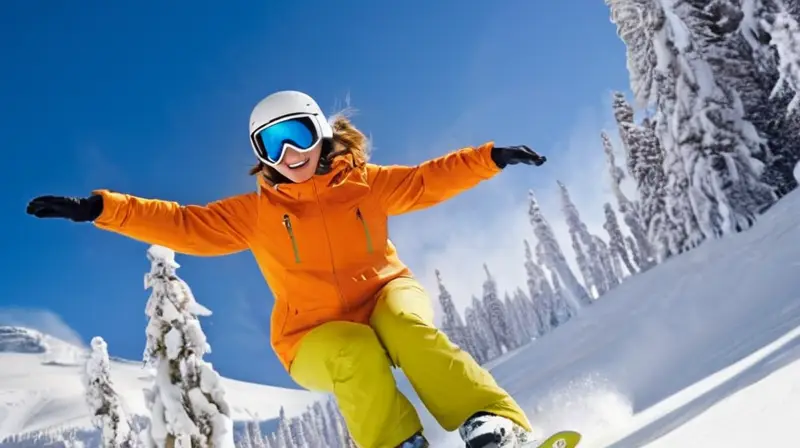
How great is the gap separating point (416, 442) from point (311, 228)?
1.45 m

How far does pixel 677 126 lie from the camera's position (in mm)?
21594

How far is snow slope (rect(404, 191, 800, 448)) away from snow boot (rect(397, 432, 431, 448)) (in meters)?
1.11

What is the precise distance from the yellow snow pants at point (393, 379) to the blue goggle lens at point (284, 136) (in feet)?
4.12

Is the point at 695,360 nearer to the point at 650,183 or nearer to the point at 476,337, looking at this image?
the point at 650,183

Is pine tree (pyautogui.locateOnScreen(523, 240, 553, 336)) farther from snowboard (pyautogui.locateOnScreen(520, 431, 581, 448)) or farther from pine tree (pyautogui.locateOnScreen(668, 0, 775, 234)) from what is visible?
snowboard (pyautogui.locateOnScreen(520, 431, 581, 448))

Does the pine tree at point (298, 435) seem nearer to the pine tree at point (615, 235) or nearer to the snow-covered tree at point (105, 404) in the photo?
the pine tree at point (615, 235)

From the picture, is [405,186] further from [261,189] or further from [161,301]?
→ [161,301]

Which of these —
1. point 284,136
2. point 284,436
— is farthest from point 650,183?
point 284,436

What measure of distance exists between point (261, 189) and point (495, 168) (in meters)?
1.62

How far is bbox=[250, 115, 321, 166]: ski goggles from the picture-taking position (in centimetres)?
416

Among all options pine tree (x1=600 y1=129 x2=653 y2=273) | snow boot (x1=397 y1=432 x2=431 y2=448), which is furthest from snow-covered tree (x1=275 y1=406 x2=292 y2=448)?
snow boot (x1=397 y1=432 x2=431 y2=448)

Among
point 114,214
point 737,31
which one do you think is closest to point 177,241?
point 114,214

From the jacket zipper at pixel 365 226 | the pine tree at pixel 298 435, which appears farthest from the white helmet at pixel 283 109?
the pine tree at pixel 298 435

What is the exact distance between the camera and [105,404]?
2505cm
